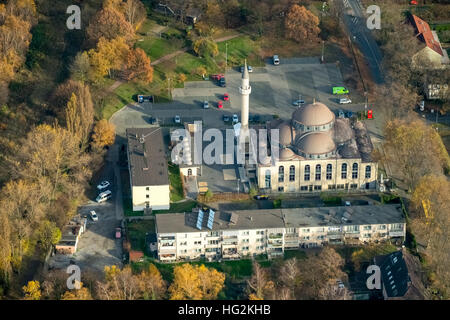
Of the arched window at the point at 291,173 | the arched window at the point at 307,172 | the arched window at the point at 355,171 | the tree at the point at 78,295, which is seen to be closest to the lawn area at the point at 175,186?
the arched window at the point at 291,173

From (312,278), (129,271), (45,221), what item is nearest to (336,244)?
(312,278)

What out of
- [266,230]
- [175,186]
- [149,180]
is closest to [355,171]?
[266,230]

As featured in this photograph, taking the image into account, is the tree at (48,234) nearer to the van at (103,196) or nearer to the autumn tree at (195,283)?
the van at (103,196)

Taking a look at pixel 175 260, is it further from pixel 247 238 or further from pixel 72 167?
pixel 72 167

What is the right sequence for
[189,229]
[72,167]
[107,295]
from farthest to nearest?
[72,167] → [189,229] → [107,295]

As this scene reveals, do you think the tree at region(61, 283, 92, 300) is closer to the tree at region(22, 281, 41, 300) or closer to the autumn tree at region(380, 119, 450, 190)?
the tree at region(22, 281, 41, 300)

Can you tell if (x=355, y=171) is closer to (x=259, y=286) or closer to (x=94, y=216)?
(x=259, y=286)
